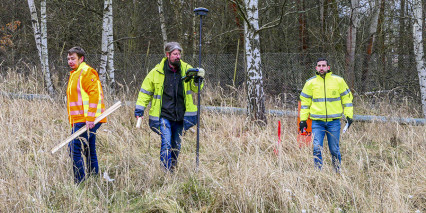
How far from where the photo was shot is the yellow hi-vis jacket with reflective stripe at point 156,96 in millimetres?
4570

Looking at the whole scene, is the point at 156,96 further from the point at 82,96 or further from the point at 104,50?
the point at 104,50

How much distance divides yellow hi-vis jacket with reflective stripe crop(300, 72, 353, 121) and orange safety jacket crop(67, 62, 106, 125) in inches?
101

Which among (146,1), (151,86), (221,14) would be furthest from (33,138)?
(146,1)

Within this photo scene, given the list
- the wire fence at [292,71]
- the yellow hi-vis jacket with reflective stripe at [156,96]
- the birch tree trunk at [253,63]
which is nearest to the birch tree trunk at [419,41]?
the wire fence at [292,71]

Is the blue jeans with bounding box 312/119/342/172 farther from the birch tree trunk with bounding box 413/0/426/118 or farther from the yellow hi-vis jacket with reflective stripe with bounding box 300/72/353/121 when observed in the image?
the birch tree trunk with bounding box 413/0/426/118

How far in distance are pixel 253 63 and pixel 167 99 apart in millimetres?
2601

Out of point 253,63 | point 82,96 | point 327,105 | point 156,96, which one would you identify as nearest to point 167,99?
point 156,96

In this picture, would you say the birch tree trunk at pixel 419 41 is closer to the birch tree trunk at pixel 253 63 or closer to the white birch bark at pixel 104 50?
the birch tree trunk at pixel 253 63

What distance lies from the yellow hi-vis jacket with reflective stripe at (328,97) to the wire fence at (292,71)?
5149 mm

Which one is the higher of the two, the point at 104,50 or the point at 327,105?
the point at 104,50

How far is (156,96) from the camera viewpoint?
459 cm

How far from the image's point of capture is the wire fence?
1161 centimetres

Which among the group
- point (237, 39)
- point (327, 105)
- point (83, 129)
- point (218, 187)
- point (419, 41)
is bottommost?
point (218, 187)

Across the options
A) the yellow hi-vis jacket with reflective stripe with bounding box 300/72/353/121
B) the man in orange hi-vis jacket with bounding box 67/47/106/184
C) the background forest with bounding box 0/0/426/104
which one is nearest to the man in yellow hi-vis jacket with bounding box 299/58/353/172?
the yellow hi-vis jacket with reflective stripe with bounding box 300/72/353/121
